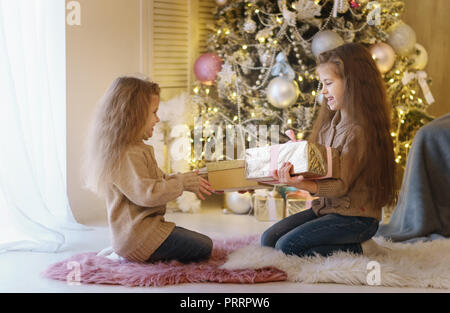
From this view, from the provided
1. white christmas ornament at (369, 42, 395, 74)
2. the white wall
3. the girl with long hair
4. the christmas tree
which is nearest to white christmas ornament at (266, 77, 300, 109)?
the christmas tree

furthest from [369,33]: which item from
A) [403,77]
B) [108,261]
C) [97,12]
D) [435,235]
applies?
[108,261]

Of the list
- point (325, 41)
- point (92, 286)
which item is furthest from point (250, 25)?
point (92, 286)

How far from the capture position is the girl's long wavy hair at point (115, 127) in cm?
248

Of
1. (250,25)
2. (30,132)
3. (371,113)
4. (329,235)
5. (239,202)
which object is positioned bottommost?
(239,202)

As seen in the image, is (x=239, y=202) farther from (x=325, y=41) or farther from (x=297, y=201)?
(x=325, y=41)

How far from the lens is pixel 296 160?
2381 millimetres

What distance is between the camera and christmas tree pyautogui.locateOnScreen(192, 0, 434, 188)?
3.79m

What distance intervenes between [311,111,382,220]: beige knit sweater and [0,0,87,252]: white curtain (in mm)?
1292

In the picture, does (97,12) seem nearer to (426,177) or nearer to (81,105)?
(81,105)

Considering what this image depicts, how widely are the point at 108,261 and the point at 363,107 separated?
48.1 inches

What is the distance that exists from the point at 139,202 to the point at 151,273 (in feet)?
0.92

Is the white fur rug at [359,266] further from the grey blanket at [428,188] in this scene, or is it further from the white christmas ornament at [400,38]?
the white christmas ornament at [400,38]

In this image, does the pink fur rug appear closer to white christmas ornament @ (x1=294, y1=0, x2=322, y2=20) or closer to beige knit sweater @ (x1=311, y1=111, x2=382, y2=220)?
beige knit sweater @ (x1=311, y1=111, x2=382, y2=220)

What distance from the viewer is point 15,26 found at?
2.92 m
